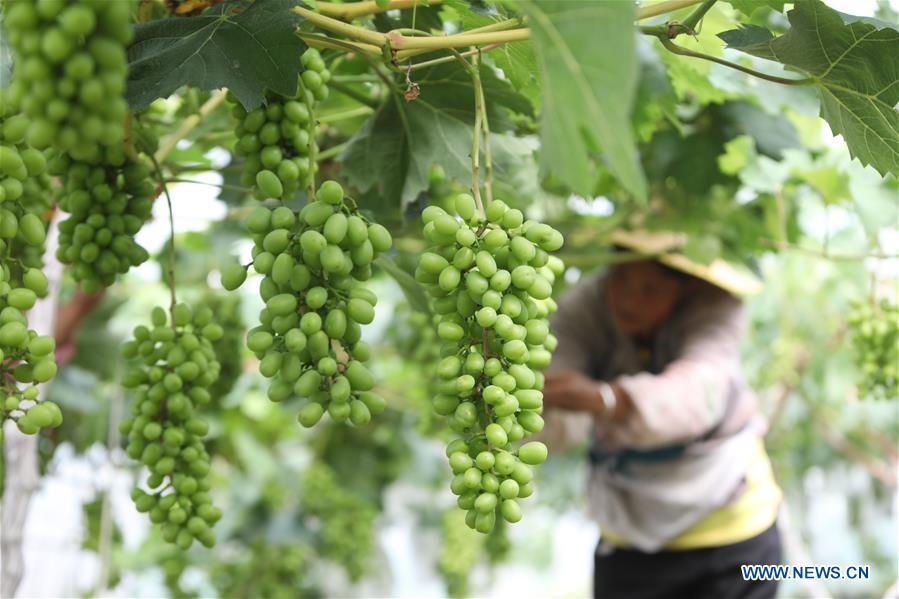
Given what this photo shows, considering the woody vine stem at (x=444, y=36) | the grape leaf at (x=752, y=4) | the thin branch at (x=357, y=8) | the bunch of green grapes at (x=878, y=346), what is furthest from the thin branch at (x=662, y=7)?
the bunch of green grapes at (x=878, y=346)

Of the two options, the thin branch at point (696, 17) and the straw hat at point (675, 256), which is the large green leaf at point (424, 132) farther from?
the straw hat at point (675, 256)

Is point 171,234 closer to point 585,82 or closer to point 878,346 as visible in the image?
point 585,82

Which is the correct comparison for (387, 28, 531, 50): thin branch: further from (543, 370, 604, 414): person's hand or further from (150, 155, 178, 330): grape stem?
(543, 370, 604, 414): person's hand

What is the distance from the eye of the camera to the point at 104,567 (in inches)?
81.7

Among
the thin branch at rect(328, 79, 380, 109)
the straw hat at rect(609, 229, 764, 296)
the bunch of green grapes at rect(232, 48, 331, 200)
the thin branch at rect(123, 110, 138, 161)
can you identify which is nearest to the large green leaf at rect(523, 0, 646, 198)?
the bunch of green grapes at rect(232, 48, 331, 200)

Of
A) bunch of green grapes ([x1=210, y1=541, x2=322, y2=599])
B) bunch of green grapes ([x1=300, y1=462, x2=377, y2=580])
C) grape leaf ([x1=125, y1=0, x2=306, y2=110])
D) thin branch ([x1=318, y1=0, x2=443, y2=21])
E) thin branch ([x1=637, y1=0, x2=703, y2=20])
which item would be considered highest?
thin branch ([x1=637, y1=0, x2=703, y2=20])

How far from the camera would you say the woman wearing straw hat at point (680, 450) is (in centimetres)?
212

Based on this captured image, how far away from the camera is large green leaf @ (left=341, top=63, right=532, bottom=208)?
3.77ft

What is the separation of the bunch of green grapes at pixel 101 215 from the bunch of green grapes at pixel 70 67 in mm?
423

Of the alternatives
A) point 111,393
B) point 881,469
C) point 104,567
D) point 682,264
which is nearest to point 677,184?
point 682,264

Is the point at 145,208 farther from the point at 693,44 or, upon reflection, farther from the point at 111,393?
the point at 111,393

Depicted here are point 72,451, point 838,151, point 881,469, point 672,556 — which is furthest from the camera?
point 881,469

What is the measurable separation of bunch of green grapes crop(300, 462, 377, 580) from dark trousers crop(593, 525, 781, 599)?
1.21 meters

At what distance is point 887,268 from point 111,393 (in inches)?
93.9
